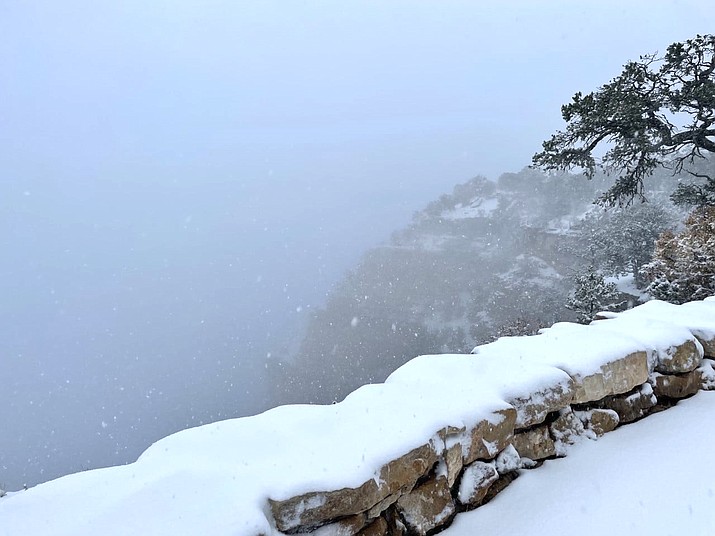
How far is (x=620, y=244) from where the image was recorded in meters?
23.8

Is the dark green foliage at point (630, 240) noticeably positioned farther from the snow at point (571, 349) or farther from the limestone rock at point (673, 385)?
the snow at point (571, 349)

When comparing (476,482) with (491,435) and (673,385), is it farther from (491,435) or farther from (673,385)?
(673,385)

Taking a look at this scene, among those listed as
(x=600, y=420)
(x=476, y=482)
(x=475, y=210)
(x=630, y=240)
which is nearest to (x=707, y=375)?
(x=600, y=420)

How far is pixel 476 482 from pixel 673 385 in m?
2.21

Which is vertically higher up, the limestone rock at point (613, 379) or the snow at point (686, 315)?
the snow at point (686, 315)

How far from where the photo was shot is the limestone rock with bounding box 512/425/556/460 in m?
2.78

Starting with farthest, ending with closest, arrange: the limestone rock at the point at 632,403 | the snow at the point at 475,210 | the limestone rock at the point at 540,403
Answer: the snow at the point at 475,210, the limestone rock at the point at 632,403, the limestone rock at the point at 540,403

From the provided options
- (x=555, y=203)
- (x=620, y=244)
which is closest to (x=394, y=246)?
(x=555, y=203)

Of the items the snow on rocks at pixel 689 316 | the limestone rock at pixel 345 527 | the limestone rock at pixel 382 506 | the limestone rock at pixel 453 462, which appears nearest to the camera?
the limestone rock at pixel 345 527

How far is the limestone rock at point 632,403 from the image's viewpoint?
3.22 meters

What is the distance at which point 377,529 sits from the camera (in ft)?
6.95

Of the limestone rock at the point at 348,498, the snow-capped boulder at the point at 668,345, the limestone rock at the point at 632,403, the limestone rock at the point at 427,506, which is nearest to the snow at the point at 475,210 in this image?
the snow-capped boulder at the point at 668,345

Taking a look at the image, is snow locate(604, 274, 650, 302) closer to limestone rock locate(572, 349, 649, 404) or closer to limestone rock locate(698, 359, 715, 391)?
limestone rock locate(698, 359, 715, 391)

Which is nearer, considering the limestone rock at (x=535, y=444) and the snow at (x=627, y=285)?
the limestone rock at (x=535, y=444)
